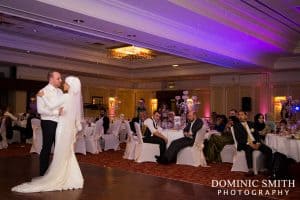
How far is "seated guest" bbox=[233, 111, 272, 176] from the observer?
688 centimetres

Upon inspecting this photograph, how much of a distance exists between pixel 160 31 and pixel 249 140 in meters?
2.95

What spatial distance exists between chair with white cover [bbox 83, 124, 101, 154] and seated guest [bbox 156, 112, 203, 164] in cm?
253

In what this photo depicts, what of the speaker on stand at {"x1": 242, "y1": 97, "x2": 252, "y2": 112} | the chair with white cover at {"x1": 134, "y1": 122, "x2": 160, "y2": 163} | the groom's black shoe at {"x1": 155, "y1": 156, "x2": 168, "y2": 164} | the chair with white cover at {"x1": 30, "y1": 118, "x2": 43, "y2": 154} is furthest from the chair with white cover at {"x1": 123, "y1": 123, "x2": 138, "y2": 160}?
the speaker on stand at {"x1": 242, "y1": 97, "x2": 252, "y2": 112}

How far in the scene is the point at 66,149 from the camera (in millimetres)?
5211

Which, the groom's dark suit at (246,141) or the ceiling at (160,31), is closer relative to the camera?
the ceiling at (160,31)

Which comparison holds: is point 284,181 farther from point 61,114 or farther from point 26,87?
point 26,87

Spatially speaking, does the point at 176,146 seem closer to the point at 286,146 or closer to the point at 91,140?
the point at 286,146

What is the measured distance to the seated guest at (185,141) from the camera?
805 cm

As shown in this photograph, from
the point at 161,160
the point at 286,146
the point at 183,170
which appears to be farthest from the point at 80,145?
the point at 286,146

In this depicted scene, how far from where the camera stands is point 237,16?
8.15 m

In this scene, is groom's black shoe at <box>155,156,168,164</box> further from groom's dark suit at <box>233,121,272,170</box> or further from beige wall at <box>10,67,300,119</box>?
beige wall at <box>10,67,300,119</box>

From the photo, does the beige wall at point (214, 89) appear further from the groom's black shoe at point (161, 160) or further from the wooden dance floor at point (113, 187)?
the wooden dance floor at point (113, 187)

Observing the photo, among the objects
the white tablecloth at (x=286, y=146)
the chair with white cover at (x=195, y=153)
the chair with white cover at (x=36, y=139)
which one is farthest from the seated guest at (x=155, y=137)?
the chair with white cover at (x=36, y=139)

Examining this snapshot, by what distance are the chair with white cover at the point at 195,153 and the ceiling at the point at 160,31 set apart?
2188 millimetres
